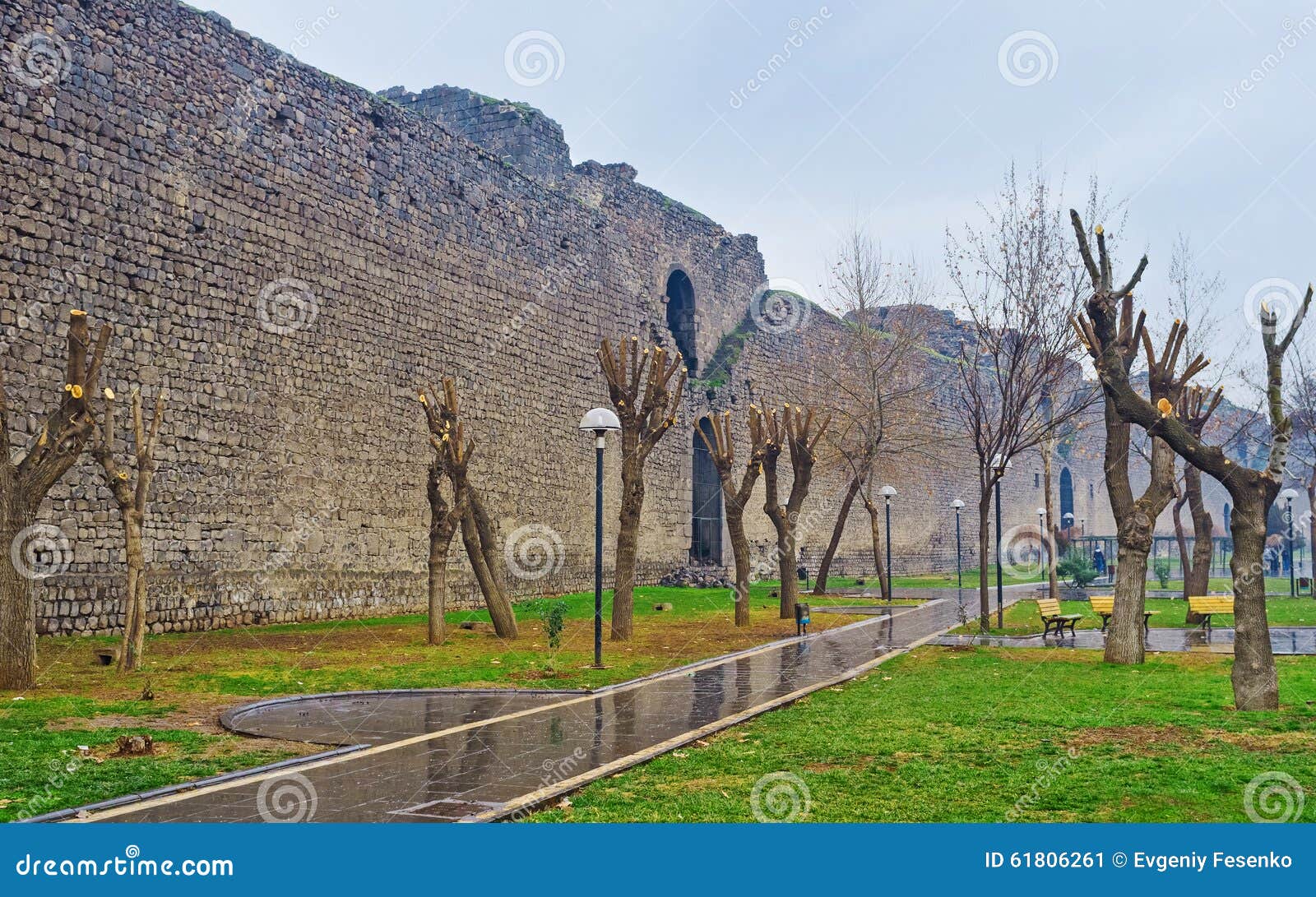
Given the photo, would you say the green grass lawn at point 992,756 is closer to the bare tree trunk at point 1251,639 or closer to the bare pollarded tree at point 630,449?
the bare tree trunk at point 1251,639

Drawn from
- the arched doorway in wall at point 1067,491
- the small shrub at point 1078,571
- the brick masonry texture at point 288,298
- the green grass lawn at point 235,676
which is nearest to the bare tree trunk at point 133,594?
the green grass lawn at point 235,676

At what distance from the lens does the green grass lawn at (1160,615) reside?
59.1 feet

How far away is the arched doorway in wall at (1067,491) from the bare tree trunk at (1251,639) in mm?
52431

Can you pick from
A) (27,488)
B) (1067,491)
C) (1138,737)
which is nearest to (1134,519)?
(1138,737)

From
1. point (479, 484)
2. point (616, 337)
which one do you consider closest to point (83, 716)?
point (479, 484)

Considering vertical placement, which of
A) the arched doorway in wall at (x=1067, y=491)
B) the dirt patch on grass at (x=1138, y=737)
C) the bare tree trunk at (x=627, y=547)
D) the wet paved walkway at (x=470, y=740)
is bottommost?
the wet paved walkway at (x=470, y=740)

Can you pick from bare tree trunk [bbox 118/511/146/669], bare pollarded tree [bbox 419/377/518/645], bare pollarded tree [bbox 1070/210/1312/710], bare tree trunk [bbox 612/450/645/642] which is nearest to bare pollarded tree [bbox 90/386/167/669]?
bare tree trunk [bbox 118/511/146/669]

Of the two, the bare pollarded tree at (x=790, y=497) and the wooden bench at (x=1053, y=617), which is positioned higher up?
the bare pollarded tree at (x=790, y=497)

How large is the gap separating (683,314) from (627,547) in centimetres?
1671

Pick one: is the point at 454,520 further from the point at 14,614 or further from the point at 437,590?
the point at 14,614

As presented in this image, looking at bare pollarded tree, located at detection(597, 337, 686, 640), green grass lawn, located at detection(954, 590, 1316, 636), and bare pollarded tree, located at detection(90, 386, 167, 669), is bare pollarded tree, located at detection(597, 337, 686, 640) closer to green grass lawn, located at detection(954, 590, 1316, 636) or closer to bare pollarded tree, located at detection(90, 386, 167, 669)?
green grass lawn, located at detection(954, 590, 1316, 636)

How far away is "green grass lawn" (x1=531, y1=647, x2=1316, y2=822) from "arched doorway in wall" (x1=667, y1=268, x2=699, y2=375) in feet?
66.6

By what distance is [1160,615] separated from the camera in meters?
20.5

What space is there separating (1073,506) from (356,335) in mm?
48668
